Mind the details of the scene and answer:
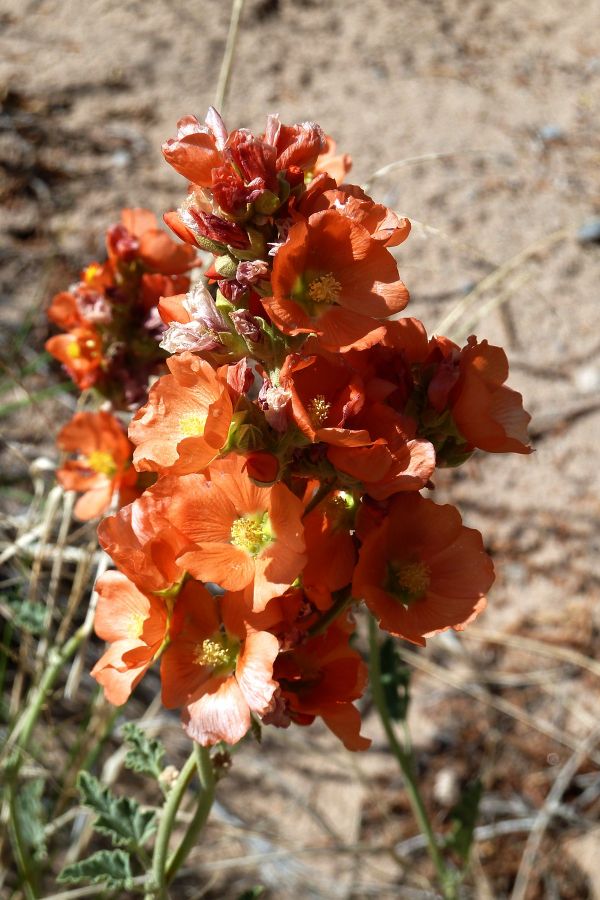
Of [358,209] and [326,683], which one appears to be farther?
[326,683]

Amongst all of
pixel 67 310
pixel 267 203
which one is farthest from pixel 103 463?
pixel 267 203

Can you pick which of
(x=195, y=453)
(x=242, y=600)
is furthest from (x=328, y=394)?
(x=242, y=600)

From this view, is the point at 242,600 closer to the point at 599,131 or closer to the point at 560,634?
the point at 560,634

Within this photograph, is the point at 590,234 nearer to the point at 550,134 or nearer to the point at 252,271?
the point at 550,134

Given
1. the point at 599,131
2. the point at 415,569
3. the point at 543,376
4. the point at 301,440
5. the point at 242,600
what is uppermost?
the point at 301,440

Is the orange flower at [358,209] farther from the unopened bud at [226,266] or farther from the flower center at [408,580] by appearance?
the flower center at [408,580]

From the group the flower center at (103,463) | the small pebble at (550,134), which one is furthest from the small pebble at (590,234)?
the flower center at (103,463)
